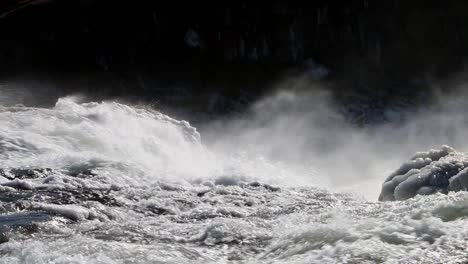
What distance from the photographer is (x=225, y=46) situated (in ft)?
77.3

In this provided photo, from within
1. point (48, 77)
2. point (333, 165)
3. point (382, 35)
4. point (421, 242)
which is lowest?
point (421, 242)

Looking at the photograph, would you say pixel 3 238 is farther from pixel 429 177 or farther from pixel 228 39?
pixel 228 39

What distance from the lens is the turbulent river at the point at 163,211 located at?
24.4 feet

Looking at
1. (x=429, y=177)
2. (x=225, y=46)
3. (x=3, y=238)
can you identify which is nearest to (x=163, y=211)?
(x=3, y=238)

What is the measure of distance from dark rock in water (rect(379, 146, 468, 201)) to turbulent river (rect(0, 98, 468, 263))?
0.98 m

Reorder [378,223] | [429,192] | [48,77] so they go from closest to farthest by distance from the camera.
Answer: [378,223], [429,192], [48,77]

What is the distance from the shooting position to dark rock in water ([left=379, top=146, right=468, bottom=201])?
10.7m

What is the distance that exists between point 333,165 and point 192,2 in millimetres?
9093

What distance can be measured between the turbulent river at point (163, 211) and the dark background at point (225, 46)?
6004 millimetres

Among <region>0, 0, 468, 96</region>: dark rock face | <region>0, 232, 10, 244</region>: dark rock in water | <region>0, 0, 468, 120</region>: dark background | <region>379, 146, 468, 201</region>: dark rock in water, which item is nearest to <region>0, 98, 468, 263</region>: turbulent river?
<region>0, 232, 10, 244</region>: dark rock in water

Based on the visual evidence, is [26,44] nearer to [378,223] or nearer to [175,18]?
[175,18]

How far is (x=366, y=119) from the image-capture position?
73.2ft

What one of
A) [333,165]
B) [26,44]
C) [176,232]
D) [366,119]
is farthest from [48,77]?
[176,232]

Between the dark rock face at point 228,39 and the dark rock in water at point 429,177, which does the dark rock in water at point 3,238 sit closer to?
the dark rock in water at point 429,177
